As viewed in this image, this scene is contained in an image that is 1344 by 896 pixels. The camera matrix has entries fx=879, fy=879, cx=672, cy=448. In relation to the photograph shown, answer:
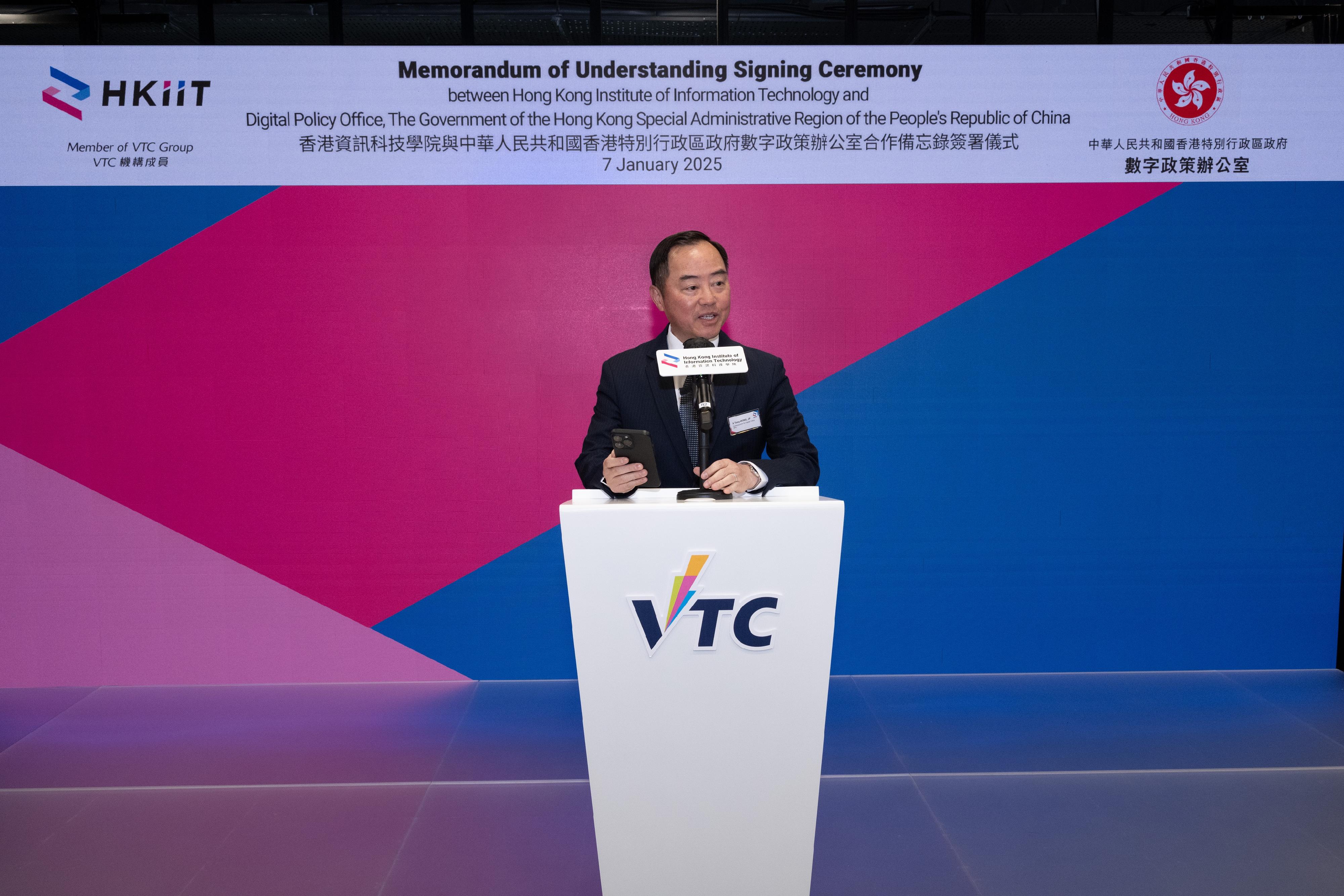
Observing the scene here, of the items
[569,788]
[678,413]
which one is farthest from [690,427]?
[569,788]

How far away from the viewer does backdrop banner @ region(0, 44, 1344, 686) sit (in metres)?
3.98

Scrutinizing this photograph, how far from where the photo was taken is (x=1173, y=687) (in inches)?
157

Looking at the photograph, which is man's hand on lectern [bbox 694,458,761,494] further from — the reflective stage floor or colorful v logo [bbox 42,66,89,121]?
colorful v logo [bbox 42,66,89,121]

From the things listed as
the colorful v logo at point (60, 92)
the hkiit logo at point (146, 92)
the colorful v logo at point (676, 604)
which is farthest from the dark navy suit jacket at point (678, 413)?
the colorful v logo at point (60, 92)

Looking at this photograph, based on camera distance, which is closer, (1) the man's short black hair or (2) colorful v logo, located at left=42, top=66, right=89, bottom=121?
(1) the man's short black hair

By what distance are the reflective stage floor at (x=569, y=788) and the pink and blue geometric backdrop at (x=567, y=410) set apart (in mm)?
327

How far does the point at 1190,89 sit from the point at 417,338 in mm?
3723

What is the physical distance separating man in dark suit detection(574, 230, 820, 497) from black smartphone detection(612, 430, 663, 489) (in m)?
0.32

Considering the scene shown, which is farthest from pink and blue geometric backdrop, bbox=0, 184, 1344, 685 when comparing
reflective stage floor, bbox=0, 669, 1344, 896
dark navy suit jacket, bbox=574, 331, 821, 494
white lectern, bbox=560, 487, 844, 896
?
white lectern, bbox=560, 487, 844, 896

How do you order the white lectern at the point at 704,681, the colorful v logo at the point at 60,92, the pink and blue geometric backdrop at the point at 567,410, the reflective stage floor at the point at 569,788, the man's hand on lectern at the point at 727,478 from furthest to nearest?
the pink and blue geometric backdrop at the point at 567,410
the colorful v logo at the point at 60,92
the reflective stage floor at the point at 569,788
the man's hand on lectern at the point at 727,478
the white lectern at the point at 704,681

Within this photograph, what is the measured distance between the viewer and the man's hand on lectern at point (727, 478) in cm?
189

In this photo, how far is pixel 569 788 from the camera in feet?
10.0

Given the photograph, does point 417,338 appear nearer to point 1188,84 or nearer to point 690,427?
point 690,427

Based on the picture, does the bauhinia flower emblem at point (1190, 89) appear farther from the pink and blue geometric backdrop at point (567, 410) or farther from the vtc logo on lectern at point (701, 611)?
the vtc logo on lectern at point (701, 611)
